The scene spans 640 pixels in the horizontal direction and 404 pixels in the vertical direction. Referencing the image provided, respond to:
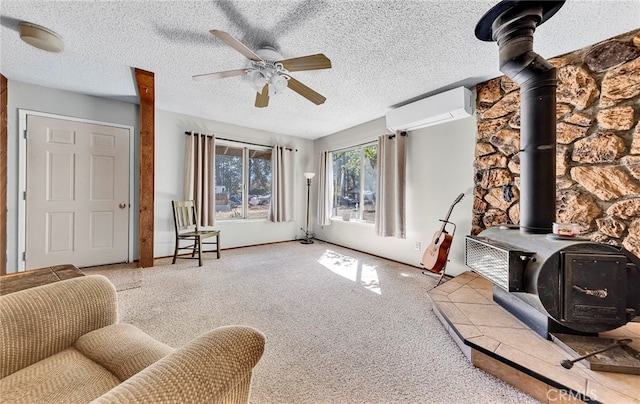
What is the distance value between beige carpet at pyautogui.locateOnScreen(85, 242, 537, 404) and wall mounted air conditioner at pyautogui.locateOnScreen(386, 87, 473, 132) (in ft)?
6.51

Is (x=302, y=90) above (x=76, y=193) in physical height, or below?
A: above

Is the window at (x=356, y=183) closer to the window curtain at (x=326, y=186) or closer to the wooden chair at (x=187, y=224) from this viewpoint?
the window curtain at (x=326, y=186)

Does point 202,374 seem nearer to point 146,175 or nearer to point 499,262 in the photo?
point 499,262

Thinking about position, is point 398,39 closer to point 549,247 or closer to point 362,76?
point 362,76

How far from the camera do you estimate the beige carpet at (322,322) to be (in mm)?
1356

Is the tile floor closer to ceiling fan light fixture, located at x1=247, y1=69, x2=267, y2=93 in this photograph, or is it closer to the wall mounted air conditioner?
the wall mounted air conditioner

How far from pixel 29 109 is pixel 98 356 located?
12.4 ft

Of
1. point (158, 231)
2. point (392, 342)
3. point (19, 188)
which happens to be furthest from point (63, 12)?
point (392, 342)

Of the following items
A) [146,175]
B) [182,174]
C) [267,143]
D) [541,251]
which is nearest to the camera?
[541,251]

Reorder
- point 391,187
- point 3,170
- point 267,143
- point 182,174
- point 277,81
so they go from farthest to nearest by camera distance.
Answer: point 267,143 → point 182,174 → point 391,187 → point 3,170 → point 277,81

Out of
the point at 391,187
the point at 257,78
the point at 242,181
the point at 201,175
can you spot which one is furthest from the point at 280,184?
the point at 257,78

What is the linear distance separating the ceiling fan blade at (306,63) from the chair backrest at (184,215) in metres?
2.77

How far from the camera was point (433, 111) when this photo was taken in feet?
9.70

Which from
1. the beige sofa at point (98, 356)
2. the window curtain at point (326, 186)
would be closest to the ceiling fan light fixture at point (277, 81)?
the beige sofa at point (98, 356)
